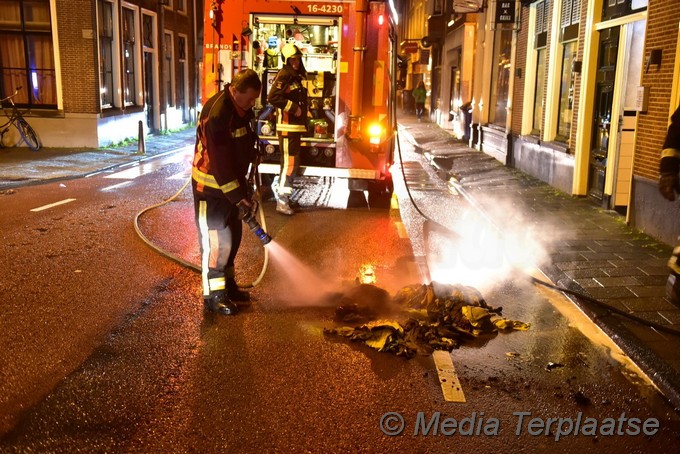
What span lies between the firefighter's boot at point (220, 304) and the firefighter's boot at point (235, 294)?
0.27 meters

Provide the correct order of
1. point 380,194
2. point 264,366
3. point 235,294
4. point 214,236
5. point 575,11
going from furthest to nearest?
point 575,11
point 380,194
point 235,294
point 214,236
point 264,366

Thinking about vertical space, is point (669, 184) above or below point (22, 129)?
above

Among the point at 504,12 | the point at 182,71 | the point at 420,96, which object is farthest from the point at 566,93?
the point at 420,96

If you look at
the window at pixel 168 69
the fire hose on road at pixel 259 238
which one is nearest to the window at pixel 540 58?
the fire hose on road at pixel 259 238

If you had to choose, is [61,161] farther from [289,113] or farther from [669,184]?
[669,184]

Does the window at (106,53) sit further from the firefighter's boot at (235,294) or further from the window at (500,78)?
the firefighter's boot at (235,294)

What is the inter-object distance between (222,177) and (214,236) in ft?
→ 1.95

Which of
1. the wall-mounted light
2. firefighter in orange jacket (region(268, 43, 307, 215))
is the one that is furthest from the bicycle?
the wall-mounted light

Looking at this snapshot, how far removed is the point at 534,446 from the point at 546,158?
10.7 meters

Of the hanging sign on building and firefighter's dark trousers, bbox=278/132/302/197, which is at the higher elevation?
the hanging sign on building

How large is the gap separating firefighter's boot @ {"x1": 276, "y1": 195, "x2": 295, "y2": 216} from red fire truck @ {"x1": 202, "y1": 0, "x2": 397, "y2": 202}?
65 cm

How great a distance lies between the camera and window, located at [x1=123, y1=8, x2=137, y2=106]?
21.7 m

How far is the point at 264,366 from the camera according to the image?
4.48 meters

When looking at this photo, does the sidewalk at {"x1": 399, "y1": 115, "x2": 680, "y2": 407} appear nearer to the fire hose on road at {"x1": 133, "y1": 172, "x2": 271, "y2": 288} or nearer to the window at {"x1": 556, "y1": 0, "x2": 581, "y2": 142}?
the window at {"x1": 556, "y1": 0, "x2": 581, "y2": 142}
